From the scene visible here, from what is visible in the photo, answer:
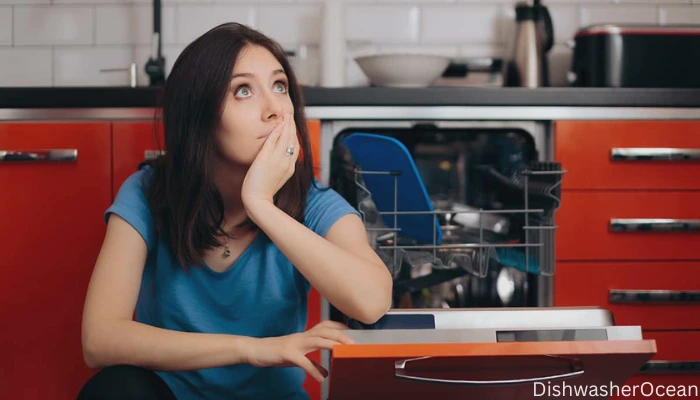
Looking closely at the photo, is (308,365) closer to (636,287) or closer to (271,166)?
(271,166)

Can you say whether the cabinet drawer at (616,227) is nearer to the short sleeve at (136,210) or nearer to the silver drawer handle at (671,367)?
the silver drawer handle at (671,367)

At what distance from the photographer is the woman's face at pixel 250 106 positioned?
3.78 ft

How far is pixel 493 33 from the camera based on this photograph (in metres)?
2.32

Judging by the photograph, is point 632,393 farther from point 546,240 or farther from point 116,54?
point 116,54

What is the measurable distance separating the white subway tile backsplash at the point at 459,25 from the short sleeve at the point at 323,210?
1.21 meters

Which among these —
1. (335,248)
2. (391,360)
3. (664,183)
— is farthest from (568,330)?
(664,183)

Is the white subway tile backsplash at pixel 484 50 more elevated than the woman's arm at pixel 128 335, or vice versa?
the white subway tile backsplash at pixel 484 50

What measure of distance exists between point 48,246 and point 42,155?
0.74ft

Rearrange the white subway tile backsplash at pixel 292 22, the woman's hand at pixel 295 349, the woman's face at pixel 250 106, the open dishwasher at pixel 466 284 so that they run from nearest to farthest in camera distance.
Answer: the open dishwasher at pixel 466 284 → the woman's hand at pixel 295 349 → the woman's face at pixel 250 106 → the white subway tile backsplash at pixel 292 22

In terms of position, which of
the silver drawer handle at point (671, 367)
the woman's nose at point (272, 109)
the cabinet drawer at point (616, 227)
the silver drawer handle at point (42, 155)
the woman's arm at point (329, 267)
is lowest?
the silver drawer handle at point (671, 367)

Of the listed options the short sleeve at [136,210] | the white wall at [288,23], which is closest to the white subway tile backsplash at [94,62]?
the white wall at [288,23]

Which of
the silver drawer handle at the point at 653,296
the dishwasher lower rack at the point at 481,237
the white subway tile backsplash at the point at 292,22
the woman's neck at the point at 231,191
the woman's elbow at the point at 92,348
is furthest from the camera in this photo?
the white subway tile backsplash at the point at 292,22

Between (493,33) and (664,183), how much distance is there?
88 centimetres

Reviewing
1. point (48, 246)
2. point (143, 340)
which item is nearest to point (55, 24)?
point (48, 246)
